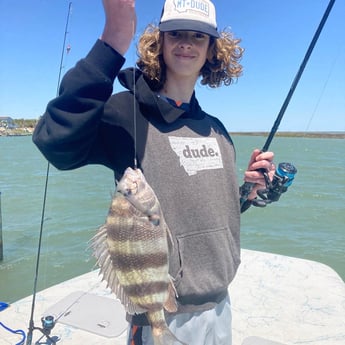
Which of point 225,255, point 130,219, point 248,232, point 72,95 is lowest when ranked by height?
point 248,232

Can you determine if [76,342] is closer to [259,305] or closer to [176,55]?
[259,305]

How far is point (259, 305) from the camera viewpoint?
4.09 meters

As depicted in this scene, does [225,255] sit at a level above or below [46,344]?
above

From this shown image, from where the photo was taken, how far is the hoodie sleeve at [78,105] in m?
1.45

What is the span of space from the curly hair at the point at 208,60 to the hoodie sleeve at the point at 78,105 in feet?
1.93

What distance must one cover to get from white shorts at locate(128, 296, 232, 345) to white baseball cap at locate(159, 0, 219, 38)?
1.48 meters


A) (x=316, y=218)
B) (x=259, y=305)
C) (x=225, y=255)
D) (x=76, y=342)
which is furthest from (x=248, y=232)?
A: (x=225, y=255)

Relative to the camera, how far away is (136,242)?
1465 mm

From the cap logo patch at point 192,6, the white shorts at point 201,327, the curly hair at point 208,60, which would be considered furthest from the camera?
the curly hair at point 208,60

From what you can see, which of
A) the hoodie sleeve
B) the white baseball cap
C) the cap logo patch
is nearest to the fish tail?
the hoodie sleeve

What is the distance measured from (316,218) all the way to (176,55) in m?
12.5

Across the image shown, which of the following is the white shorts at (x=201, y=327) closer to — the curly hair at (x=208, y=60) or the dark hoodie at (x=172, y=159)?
the dark hoodie at (x=172, y=159)

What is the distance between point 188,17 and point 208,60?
520 millimetres

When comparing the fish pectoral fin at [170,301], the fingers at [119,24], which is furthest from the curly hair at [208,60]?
the fish pectoral fin at [170,301]
